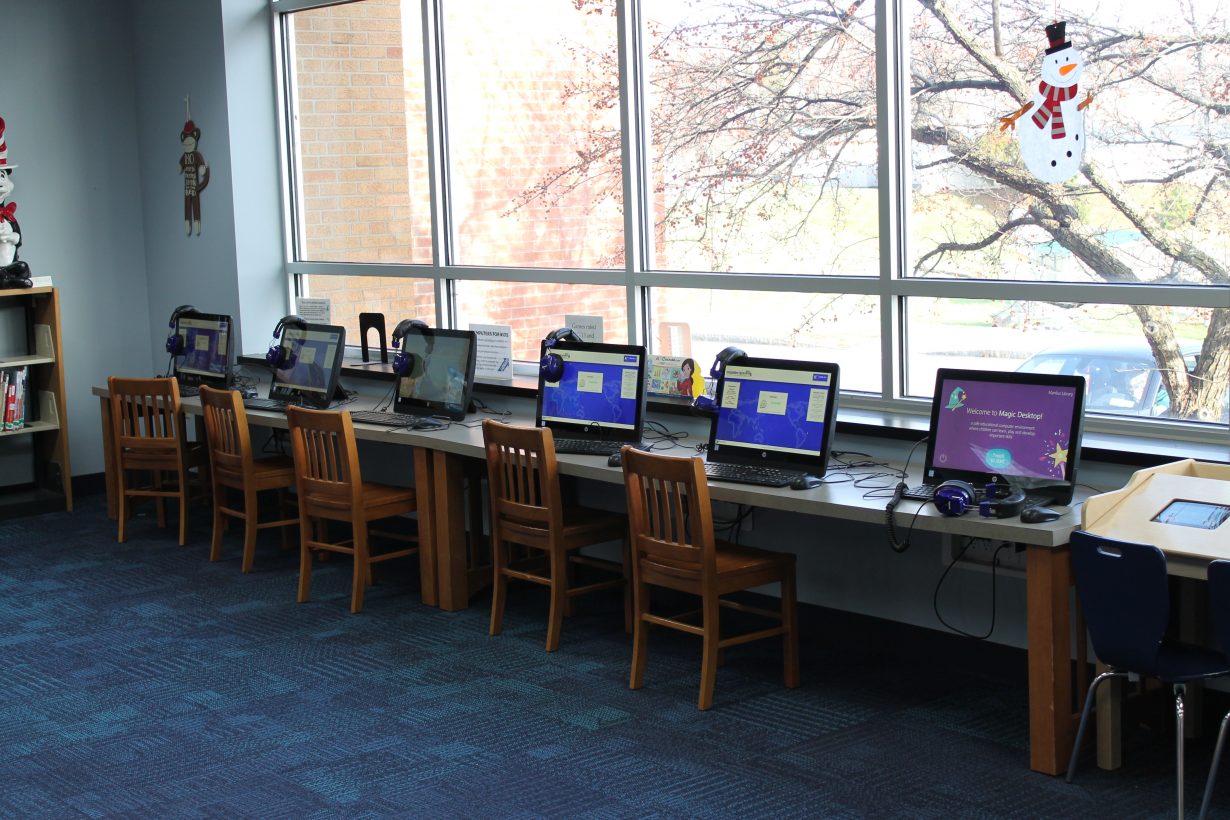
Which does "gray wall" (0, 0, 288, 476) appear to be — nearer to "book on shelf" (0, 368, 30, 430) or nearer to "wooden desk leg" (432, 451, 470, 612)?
"book on shelf" (0, 368, 30, 430)

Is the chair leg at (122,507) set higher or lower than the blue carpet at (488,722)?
higher

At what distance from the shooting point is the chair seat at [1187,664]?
3.29 m

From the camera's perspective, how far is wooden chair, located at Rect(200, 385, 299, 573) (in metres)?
6.09

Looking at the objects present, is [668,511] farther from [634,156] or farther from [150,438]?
[150,438]

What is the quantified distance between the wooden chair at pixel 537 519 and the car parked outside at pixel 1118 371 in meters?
1.61

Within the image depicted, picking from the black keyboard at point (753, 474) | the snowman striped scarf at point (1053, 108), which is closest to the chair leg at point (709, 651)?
the black keyboard at point (753, 474)

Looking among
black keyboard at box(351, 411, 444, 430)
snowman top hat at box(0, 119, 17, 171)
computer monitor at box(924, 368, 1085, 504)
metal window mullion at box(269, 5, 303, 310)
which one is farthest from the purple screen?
snowman top hat at box(0, 119, 17, 171)

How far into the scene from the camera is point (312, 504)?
18.5 ft

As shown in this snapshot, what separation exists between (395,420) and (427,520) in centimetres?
55

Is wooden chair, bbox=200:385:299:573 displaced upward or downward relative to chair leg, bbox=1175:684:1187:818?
upward

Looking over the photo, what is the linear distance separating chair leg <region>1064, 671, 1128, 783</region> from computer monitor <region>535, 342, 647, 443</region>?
79.6 inches

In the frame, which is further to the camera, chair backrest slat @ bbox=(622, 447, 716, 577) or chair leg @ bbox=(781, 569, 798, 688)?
chair leg @ bbox=(781, 569, 798, 688)

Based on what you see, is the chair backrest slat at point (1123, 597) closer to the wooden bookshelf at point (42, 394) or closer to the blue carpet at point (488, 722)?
the blue carpet at point (488, 722)

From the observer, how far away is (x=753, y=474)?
4.54m
